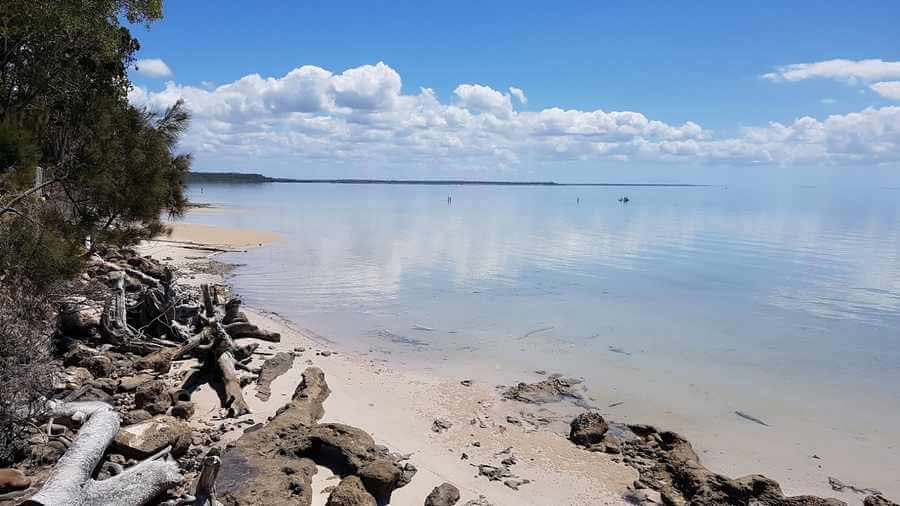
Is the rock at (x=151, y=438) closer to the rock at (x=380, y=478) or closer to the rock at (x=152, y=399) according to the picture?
the rock at (x=152, y=399)

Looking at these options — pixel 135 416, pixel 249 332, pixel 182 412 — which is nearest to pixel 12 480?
pixel 135 416

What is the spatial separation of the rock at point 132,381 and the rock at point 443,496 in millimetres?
5461

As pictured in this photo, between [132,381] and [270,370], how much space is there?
2.56 meters

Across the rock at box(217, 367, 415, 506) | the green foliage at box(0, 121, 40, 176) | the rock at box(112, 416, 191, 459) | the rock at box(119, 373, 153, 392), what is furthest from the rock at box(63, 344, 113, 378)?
the rock at box(217, 367, 415, 506)

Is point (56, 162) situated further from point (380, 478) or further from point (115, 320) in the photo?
point (380, 478)

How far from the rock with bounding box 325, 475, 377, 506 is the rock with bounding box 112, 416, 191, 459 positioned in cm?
216

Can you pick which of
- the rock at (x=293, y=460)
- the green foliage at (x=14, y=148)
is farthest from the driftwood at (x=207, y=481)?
the green foliage at (x=14, y=148)

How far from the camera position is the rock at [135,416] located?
8.52m

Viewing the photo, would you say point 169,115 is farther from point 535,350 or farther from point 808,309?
point 808,309

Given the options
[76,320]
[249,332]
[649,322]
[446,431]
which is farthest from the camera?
[649,322]

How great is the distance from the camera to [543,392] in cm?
1252

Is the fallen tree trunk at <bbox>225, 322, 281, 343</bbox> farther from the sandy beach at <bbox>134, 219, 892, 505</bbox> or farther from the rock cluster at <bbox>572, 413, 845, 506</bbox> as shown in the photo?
the rock cluster at <bbox>572, 413, 845, 506</bbox>

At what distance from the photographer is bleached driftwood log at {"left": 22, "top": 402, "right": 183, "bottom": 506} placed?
578cm

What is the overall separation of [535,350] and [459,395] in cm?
437
